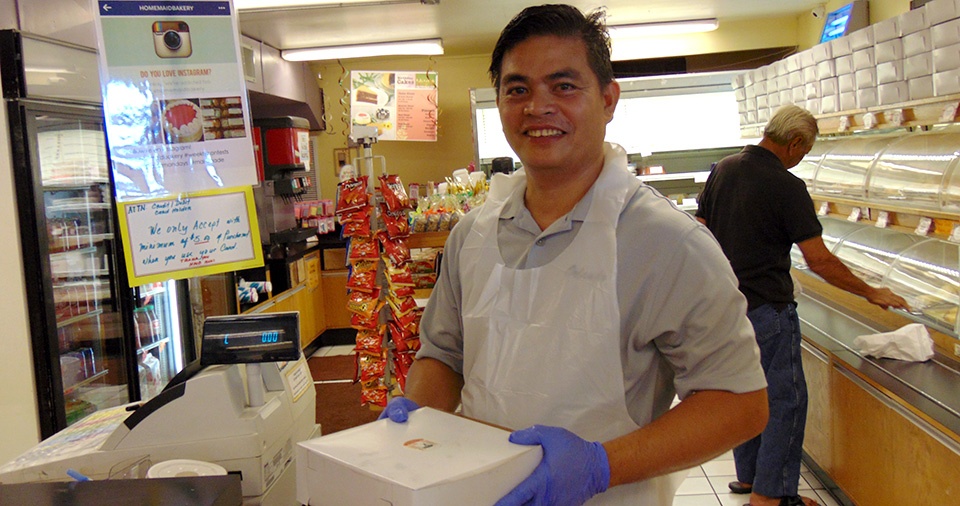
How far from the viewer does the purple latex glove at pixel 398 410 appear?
1.40m

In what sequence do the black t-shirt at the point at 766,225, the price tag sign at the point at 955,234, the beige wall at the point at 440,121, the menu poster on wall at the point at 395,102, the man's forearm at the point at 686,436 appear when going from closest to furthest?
the man's forearm at the point at 686,436 < the price tag sign at the point at 955,234 < the black t-shirt at the point at 766,225 < the menu poster on wall at the point at 395,102 < the beige wall at the point at 440,121

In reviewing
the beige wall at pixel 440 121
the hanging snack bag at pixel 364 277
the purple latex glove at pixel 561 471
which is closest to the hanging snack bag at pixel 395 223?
the hanging snack bag at pixel 364 277

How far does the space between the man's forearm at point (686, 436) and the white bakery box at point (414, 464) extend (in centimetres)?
18

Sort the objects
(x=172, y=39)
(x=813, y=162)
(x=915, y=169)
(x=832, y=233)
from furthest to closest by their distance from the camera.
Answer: (x=813, y=162), (x=832, y=233), (x=915, y=169), (x=172, y=39)

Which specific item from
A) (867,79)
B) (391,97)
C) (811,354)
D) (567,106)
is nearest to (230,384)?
(567,106)

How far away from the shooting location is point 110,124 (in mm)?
1889

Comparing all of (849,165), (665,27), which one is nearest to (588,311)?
(849,165)

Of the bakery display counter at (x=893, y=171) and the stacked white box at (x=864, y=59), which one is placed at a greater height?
the stacked white box at (x=864, y=59)

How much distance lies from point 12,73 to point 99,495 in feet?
9.83

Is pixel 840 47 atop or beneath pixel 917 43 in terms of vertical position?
atop

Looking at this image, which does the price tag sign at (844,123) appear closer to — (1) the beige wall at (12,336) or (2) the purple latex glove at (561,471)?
(2) the purple latex glove at (561,471)

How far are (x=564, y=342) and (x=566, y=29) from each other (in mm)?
617

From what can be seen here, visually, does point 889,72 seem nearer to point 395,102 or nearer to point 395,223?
point 395,223

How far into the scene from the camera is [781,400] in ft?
12.0
